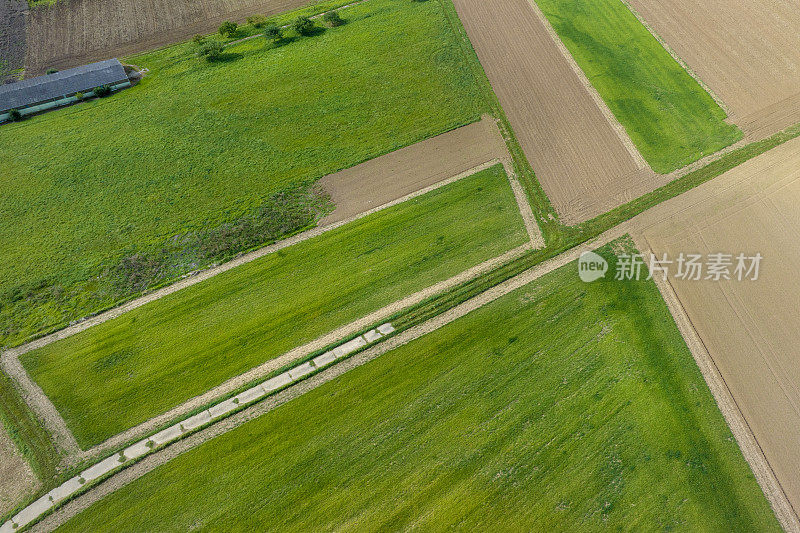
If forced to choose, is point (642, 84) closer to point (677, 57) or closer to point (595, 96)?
point (595, 96)

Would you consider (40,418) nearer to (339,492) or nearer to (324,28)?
(339,492)

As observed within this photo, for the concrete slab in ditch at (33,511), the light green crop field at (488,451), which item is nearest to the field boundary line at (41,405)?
the concrete slab in ditch at (33,511)

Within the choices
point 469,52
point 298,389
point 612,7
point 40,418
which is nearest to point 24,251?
point 40,418

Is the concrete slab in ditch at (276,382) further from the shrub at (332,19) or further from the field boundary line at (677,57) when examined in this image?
the field boundary line at (677,57)

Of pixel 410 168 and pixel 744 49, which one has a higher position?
pixel 744 49

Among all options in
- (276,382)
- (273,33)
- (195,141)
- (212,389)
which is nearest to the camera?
(212,389)

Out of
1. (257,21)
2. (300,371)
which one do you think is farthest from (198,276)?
(257,21)
